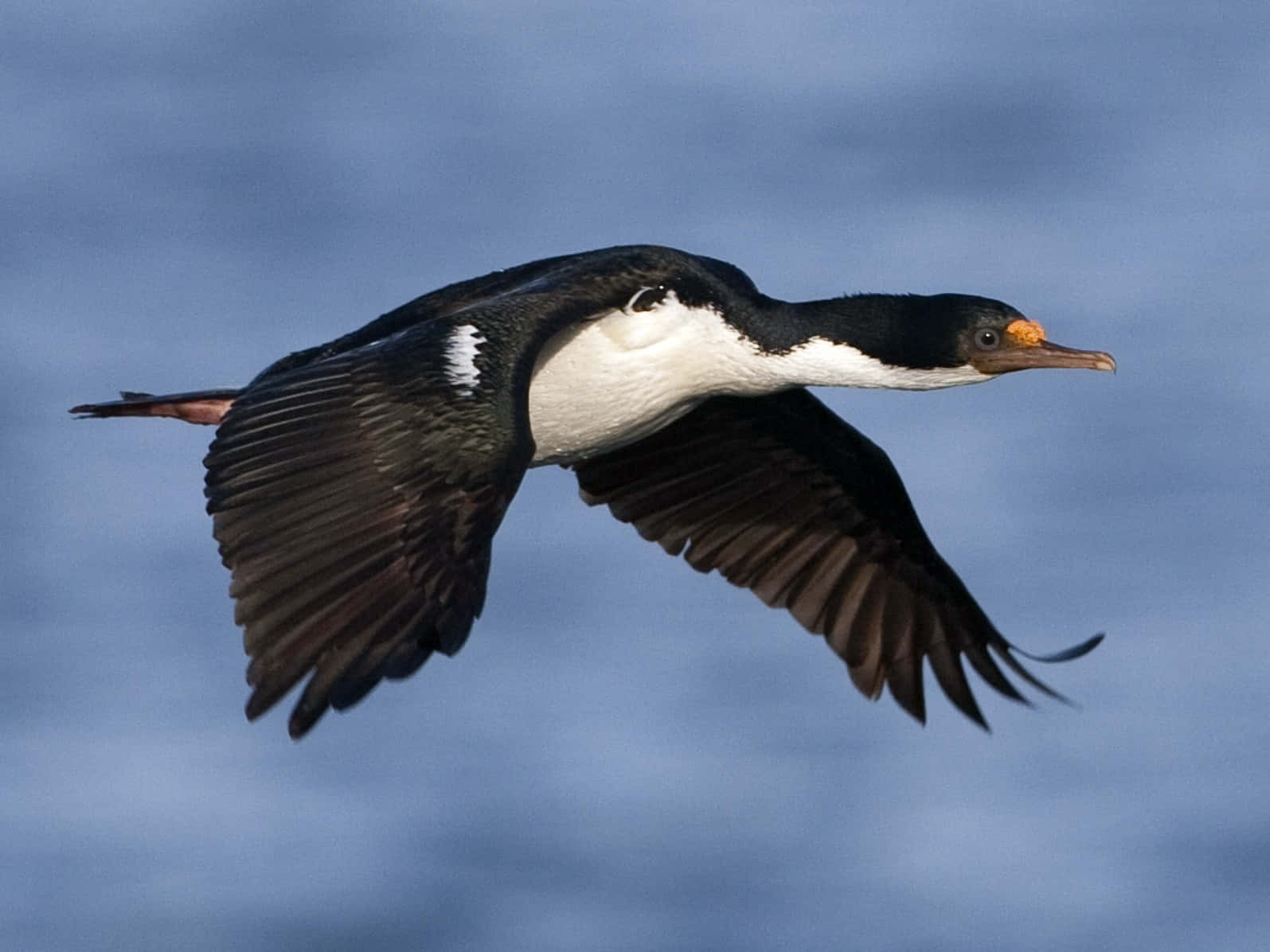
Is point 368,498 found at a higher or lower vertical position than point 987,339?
lower

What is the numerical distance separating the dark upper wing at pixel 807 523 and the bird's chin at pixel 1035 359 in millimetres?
1201

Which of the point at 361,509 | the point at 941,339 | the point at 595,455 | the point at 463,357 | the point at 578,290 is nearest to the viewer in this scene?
the point at 361,509

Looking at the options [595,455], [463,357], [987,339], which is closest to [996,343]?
[987,339]

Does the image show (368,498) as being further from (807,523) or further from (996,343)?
(807,523)

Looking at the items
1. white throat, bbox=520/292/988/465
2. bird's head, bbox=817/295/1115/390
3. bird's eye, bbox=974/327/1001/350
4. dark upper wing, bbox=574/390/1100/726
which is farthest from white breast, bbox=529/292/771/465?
dark upper wing, bbox=574/390/1100/726

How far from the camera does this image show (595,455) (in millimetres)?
12414

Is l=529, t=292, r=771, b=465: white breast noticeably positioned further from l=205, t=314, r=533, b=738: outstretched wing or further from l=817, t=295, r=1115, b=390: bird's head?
l=205, t=314, r=533, b=738: outstretched wing

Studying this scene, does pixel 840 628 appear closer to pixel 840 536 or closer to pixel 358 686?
pixel 840 536

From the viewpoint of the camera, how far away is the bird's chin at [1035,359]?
12.2 meters

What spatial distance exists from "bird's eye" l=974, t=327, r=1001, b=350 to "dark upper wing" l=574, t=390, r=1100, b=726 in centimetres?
123

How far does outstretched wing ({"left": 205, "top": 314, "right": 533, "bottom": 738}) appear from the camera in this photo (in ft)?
32.3

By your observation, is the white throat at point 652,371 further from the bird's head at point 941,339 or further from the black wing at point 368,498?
the black wing at point 368,498

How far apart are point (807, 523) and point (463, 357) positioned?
324cm

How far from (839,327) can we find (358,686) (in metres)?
3.38
